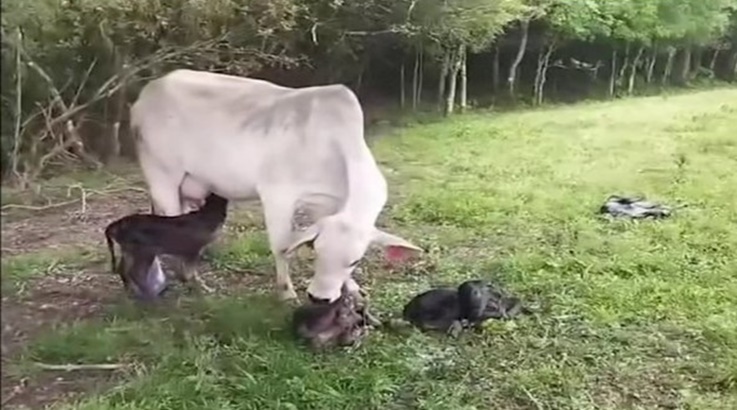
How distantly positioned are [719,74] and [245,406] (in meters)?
2.00

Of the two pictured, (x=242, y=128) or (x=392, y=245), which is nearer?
(x=392, y=245)

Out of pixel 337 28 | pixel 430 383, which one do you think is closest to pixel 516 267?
pixel 430 383

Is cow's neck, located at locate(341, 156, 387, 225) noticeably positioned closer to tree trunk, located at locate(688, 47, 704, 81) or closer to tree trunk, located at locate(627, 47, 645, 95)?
tree trunk, located at locate(627, 47, 645, 95)

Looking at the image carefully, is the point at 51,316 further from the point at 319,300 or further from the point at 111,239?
the point at 319,300

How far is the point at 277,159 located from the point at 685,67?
1.39 meters

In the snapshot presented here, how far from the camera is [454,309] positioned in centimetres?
246

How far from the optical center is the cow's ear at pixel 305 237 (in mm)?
2316

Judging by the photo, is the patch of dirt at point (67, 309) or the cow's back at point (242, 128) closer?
the patch of dirt at point (67, 309)

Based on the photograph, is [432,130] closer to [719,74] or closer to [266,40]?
[266,40]

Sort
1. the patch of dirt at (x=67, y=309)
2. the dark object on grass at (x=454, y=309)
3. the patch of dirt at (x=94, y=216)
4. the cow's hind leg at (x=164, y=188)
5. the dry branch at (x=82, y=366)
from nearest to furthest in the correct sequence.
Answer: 1. the patch of dirt at (x=67, y=309)
2. the dry branch at (x=82, y=366)
3. the dark object on grass at (x=454, y=309)
4. the cow's hind leg at (x=164, y=188)
5. the patch of dirt at (x=94, y=216)

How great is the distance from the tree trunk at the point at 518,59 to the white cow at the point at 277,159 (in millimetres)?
947

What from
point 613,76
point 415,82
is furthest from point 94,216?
point 613,76

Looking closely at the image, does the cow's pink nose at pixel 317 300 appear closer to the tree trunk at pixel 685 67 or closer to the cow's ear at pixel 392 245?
the cow's ear at pixel 392 245

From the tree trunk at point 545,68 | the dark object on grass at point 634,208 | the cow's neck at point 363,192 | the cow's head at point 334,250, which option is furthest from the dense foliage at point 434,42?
the cow's head at point 334,250
